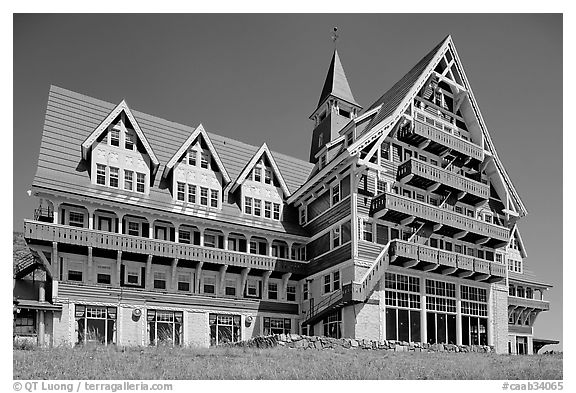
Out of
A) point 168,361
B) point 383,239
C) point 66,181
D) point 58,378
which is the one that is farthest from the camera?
point 383,239

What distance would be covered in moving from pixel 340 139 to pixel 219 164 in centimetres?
910

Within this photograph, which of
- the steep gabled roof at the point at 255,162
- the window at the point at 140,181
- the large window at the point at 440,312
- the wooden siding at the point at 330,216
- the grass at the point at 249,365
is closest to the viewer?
the grass at the point at 249,365

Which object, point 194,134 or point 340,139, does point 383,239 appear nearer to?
point 340,139

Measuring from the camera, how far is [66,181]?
3741cm

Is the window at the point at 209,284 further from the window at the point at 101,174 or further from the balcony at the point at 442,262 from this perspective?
the balcony at the point at 442,262

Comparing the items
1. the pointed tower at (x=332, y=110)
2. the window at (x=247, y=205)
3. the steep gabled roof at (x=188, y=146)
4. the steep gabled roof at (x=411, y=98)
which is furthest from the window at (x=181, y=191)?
the pointed tower at (x=332, y=110)

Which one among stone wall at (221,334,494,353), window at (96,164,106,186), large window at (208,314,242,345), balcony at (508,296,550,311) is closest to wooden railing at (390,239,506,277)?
stone wall at (221,334,494,353)

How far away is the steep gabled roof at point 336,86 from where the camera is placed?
54934 mm

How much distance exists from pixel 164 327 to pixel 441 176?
2074 cm

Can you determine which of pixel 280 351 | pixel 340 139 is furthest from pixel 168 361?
pixel 340 139

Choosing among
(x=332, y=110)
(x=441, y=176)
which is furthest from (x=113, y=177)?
(x=441, y=176)

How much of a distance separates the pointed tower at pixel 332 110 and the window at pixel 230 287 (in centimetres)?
1488

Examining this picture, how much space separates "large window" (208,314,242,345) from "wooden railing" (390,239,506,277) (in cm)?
1135

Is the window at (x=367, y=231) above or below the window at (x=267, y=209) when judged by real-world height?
below
